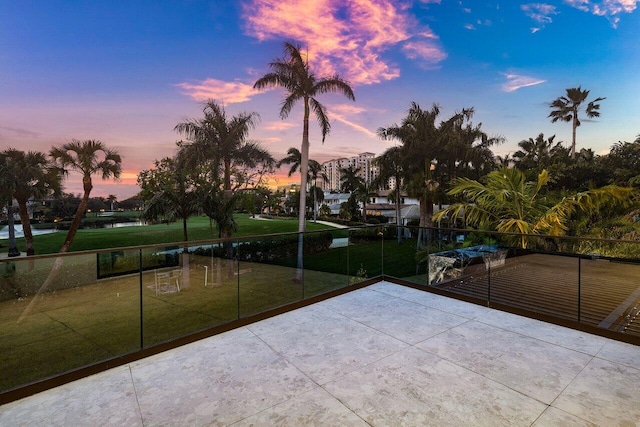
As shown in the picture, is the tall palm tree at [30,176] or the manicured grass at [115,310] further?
the tall palm tree at [30,176]

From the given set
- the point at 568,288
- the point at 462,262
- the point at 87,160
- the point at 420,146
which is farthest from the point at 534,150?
the point at 87,160

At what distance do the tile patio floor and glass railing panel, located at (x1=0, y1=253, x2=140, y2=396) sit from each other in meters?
5.44

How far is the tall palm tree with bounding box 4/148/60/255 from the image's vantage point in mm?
17812

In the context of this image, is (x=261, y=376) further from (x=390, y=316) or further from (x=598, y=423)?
(x=598, y=423)

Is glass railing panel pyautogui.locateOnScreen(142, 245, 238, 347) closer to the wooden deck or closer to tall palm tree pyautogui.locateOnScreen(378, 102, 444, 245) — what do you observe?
the wooden deck

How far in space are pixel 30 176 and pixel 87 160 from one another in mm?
3154

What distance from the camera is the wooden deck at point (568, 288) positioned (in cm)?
402

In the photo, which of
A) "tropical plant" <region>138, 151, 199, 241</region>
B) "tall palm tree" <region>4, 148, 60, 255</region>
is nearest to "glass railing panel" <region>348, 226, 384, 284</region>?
"tropical plant" <region>138, 151, 199, 241</region>

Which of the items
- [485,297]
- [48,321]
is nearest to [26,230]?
[48,321]

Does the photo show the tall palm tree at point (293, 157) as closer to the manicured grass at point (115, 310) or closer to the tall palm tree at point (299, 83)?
the tall palm tree at point (299, 83)

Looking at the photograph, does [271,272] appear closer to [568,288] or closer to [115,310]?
[115,310]

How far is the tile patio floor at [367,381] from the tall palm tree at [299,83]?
1010 cm

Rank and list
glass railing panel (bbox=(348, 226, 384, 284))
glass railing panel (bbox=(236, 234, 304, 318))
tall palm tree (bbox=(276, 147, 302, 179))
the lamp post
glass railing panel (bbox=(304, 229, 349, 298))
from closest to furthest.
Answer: glass railing panel (bbox=(348, 226, 384, 284)) < glass railing panel (bbox=(304, 229, 349, 298)) < glass railing panel (bbox=(236, 234, 304, 318)) < the lamp post < tall palm tree (bbox=(276, 147, 302, 179))

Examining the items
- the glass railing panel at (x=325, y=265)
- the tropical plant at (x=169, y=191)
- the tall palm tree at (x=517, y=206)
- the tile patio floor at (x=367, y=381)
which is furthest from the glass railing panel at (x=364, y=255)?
the tropical plant at (x=169, y=191)
